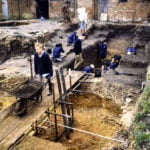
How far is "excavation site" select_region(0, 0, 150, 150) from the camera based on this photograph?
17.4ft

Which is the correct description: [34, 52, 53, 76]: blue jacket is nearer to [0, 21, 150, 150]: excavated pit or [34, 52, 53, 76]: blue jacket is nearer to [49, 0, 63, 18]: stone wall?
[0, 21, 150, 150]: excavated pit

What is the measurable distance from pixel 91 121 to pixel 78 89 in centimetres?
173

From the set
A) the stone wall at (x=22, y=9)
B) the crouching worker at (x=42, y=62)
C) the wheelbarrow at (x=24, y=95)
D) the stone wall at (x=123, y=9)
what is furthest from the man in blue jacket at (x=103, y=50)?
the stone wall at (x=22, y=9)

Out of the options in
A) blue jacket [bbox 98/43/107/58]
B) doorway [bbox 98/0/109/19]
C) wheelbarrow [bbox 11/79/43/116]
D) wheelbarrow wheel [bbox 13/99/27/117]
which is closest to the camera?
wheelbarrow [bbox 11/79/43/116]

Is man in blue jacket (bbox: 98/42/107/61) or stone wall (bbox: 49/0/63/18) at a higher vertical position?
stone wall (bbox: 49/0/63/18)

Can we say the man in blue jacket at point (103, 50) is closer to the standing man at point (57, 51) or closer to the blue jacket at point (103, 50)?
the blue jacket at point (103, 50)

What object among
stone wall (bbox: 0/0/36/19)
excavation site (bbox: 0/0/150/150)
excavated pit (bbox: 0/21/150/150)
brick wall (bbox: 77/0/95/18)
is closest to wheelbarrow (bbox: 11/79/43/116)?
excavation site (bbox: 0/0/150/150)

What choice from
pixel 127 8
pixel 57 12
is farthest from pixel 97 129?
pixel 57 12

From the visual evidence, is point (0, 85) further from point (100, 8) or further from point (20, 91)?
point (100, 8)

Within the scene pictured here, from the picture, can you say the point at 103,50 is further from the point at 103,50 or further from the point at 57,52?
the point at 57,52

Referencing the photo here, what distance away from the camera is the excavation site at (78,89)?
530cm

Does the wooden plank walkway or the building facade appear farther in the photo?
the building facade

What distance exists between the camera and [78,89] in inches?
335

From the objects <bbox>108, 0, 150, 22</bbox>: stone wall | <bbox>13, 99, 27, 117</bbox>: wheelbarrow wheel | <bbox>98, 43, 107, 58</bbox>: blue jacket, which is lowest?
<bbox>13, 99, 27, 117</bbox>: wheelbarrow wheel
